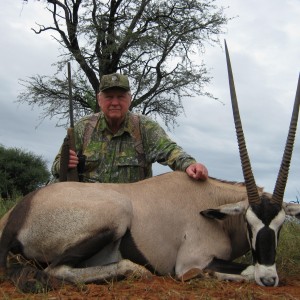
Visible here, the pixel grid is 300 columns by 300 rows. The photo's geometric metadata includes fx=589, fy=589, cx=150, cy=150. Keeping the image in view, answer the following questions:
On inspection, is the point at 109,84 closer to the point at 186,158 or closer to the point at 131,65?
the point at 186,158

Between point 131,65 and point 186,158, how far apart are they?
15.8 meters

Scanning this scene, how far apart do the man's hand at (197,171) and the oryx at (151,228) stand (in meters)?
0.08

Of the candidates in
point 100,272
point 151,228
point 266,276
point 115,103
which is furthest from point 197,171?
point 115,103

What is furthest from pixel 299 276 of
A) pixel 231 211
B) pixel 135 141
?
pixel 135 141

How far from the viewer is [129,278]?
404 cm

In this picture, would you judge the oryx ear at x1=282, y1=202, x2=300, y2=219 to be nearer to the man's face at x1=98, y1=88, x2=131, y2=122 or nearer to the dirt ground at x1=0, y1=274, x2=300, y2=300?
the dirt ground at x1=0, y1=274, x2=300, y2=300

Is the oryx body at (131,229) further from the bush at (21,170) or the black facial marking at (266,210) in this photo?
the bush at (21,170)

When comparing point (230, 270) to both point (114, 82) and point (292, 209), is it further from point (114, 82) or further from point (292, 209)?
point (114, 82)

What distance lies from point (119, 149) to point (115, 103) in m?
0.49

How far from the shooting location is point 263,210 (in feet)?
13.9

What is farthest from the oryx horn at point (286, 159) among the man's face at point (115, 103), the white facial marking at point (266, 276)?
the man's face at point (115, 103)

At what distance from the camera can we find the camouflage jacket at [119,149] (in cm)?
613

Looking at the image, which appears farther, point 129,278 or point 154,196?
point 154,196

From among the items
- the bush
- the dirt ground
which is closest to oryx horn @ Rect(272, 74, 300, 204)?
the dirt ground
